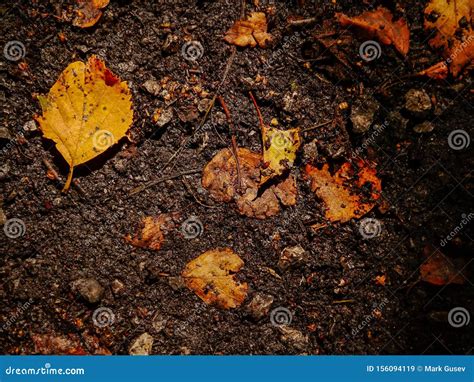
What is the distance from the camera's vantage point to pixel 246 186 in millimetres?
2314

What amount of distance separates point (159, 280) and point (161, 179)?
51 cm

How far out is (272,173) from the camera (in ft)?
7.61

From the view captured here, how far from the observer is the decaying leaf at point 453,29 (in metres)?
2.30

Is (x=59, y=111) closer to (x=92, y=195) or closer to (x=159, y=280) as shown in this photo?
(x=92, y=195)

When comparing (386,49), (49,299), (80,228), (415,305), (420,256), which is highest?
(386,49)

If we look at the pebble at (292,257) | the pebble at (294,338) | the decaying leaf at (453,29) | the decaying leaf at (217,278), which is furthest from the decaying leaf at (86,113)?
the decaying leaf at (453,29)

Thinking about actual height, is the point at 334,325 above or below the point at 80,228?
above

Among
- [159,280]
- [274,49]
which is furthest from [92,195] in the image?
[274,49]

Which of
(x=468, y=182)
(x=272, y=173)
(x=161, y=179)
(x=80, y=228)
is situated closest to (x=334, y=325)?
(x=272, y=173)

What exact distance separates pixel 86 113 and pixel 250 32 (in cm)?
92

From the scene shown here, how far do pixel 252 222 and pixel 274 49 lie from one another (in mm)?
892

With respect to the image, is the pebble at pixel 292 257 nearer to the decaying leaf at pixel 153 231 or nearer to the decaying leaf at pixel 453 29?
the decaying leaf at pixel 153 231

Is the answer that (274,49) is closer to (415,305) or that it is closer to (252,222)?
(252,222)

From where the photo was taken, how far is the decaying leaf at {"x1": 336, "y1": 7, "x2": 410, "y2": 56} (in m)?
2.33
